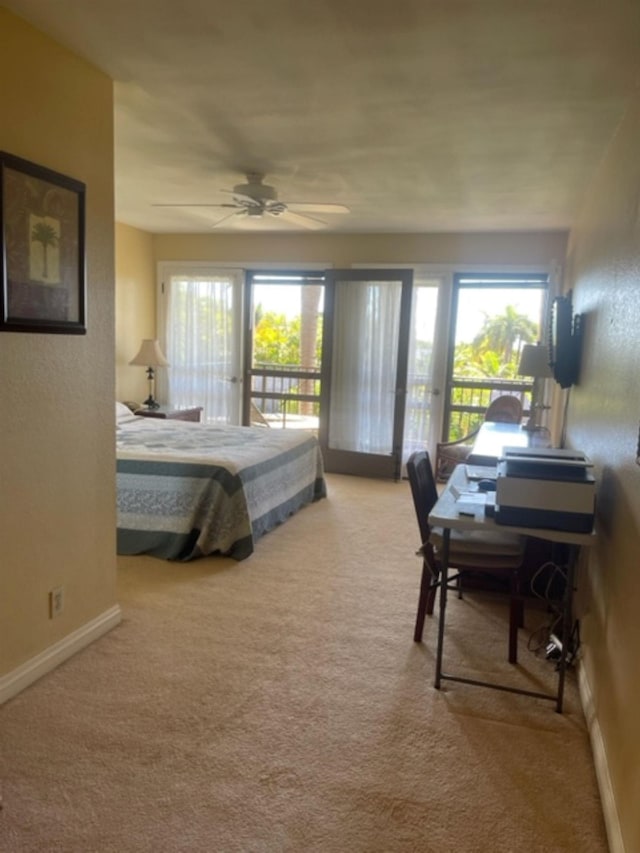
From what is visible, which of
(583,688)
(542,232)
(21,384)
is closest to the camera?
(21,384)

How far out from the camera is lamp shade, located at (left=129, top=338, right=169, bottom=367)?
19.8 feet

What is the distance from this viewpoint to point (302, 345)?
6.46 m

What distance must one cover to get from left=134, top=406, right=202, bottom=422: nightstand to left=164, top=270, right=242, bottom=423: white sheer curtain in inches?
12.8

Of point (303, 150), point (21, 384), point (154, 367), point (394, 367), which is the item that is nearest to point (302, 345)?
point (394, 367)

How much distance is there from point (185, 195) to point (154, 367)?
2388 mm

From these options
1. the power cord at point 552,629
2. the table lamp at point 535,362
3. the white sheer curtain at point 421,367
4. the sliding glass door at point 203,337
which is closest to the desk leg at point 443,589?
the power cord at point 552,629

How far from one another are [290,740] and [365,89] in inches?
100

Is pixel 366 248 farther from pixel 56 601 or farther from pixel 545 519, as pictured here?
pixel 56 601

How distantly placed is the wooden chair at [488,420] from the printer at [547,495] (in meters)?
3.14

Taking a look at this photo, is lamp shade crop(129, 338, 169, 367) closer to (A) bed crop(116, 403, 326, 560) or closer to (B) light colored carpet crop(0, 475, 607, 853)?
(A) bed crop(116, 403, 326, 560)

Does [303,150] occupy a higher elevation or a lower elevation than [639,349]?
higher

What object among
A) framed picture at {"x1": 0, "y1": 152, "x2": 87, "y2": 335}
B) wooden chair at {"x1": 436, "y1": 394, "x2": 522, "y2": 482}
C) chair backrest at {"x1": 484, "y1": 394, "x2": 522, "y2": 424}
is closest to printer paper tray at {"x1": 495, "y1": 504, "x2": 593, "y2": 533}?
framed picture at {"x1": 0, "y1": 152, "x2": 87, "y2": 335}

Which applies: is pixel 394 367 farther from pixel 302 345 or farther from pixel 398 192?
pixel 398 192

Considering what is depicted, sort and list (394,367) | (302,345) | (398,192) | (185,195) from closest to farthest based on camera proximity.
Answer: (398,192), (185,195), (394,367), (302,345)
